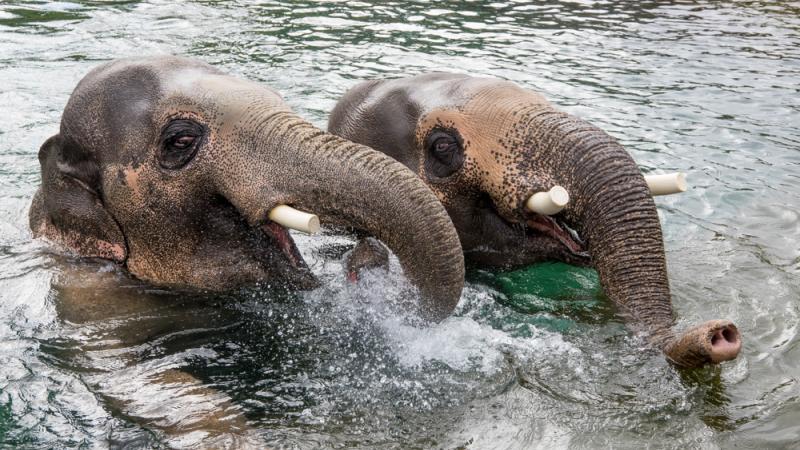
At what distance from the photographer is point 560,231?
5031mm

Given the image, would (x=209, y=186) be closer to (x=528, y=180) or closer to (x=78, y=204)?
(x=78, y=204)

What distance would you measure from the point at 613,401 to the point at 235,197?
1810 mm

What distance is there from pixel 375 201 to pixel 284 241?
861 mm

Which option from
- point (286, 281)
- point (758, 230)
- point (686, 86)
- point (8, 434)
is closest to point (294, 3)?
point (686, 86)

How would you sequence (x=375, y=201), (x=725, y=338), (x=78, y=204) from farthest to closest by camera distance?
(x=78, y=204)
(x=725, y=338)
(x=375, y=201)

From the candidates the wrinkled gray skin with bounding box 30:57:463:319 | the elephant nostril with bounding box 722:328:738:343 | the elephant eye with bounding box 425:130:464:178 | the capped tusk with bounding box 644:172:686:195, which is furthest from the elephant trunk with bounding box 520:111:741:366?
the wrinkled gray skin with bounding box 30:57:463:319

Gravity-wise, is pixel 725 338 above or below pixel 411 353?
above

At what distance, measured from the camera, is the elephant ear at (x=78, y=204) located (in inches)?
190

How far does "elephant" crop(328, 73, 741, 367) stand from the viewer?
4453 mm

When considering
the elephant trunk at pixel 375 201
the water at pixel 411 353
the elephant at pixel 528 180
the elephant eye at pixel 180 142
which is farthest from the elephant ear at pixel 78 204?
the elephant at pixel 528 180

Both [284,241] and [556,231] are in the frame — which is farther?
[556,231]

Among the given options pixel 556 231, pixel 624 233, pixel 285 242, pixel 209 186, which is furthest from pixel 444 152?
pixel 209 186

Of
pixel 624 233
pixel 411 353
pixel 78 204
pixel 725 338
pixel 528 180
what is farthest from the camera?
pixel 78 204

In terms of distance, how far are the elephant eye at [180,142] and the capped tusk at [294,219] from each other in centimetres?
59
